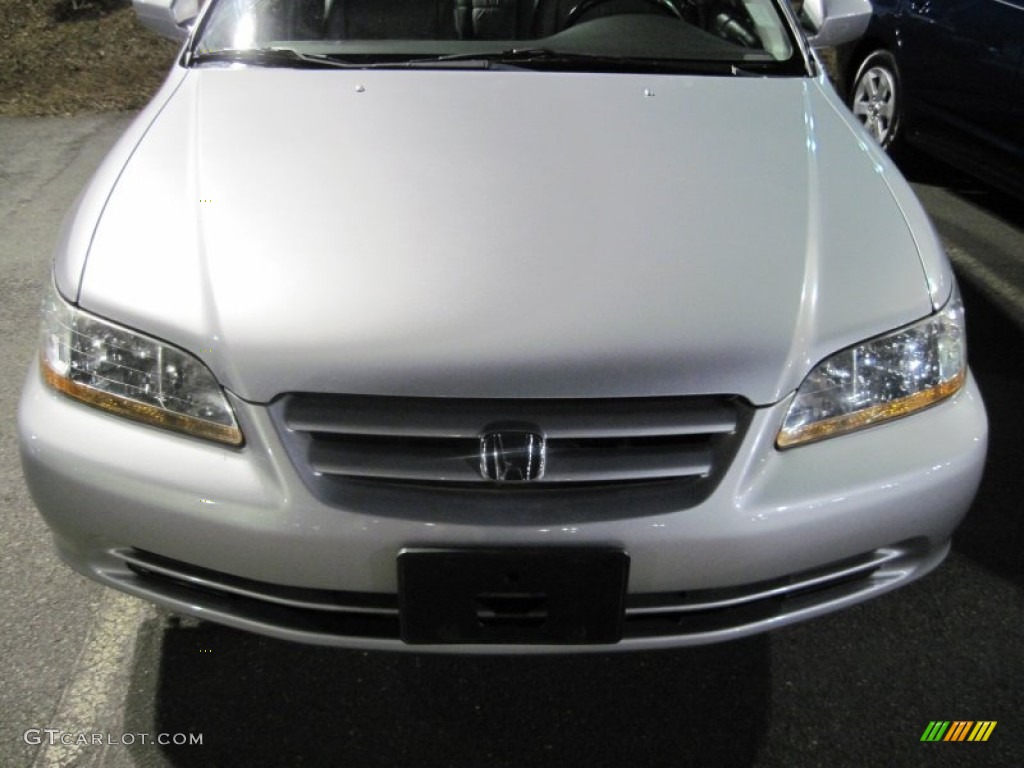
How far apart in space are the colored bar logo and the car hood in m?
0.79

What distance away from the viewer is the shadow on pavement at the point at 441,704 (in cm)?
180

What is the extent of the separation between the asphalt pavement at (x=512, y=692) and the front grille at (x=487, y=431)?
1.95ft

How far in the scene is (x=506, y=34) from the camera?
2609 mm

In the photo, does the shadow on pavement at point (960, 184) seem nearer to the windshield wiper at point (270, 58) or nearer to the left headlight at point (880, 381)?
the left headlight at point (880, 381)

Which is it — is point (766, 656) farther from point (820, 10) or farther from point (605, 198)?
point (820, 10)

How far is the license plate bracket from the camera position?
1471mm

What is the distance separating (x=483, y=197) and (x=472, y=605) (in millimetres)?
744

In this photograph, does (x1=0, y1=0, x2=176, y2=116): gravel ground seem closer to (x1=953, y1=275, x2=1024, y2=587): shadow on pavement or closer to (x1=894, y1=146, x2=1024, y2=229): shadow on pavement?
(x1=894, y1=146, x2=1024, y2=229): shadow on pavement

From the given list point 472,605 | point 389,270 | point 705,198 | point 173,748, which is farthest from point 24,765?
point 705,198

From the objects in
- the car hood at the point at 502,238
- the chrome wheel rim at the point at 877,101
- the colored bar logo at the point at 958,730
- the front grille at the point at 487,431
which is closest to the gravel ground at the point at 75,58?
the chrome wheel rim at the point at 877,101

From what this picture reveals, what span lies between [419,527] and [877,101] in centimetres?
439

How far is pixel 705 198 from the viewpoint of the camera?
1.83m

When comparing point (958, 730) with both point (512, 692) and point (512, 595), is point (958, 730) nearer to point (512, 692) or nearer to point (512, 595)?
point (512, 692)

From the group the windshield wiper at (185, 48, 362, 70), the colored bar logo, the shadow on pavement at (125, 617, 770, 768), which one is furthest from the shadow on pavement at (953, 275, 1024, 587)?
the windshield wiper at (185, 48, 362, 70)
